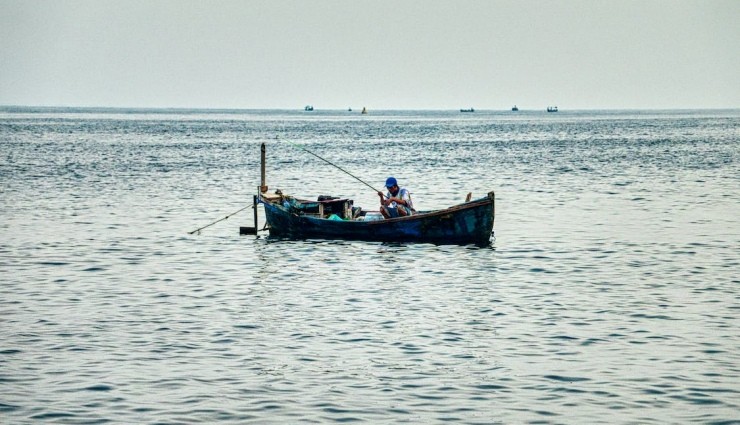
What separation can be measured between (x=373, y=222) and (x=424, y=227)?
4.78ft

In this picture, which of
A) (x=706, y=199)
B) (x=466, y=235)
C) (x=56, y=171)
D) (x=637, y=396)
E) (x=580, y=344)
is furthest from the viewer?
(x=56, y=171)

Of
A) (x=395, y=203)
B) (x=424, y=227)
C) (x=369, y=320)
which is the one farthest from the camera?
(x=395, y=203)

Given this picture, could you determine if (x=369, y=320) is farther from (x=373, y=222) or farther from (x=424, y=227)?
(x=373, y=222)

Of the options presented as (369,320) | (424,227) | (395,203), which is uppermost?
(395,203)

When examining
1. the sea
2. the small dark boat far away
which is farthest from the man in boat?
the sea

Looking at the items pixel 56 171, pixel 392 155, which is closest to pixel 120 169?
pixel 56 171

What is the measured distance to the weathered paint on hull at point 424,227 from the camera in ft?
86.8

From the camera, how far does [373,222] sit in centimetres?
2744

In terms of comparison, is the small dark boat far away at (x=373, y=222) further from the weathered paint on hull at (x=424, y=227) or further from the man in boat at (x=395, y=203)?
the man in boat at (x=395, y=203)

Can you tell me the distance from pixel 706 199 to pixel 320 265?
2220cm

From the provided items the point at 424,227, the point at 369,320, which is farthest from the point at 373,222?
the point at 369,320

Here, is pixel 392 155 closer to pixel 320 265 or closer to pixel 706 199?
pixel 706 199

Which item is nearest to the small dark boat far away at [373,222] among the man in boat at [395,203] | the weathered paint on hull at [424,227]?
the weathered paint on hull at [424,227]

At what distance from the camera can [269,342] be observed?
52.2 feet
